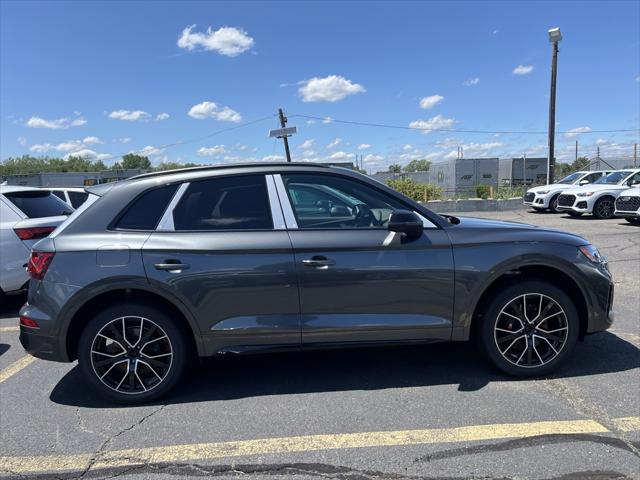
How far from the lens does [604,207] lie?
52.3 feet

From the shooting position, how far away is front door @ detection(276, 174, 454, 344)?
140 inches

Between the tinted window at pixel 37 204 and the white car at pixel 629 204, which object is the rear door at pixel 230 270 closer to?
the tinted window at pixel 37 204

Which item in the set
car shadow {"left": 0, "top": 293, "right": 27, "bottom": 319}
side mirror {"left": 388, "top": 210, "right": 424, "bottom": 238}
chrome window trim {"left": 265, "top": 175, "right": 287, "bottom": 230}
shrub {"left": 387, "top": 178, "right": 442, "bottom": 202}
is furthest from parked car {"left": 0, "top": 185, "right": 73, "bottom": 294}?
shrub {"left": 387, "top": 178, "right": 442, "bottom": 202}

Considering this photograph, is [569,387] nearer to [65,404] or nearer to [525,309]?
[525,309]

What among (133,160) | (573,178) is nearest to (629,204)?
(573,178)

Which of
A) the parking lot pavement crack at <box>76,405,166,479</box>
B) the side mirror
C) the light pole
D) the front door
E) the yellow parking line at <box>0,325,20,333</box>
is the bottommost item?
the parking lot pavement crack at <box>76,405,166,479</box>

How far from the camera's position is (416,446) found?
299 centimetres

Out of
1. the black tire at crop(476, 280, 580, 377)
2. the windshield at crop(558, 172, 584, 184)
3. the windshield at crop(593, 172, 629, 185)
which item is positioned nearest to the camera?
the black tire at crop(476, 280, 580, 377)

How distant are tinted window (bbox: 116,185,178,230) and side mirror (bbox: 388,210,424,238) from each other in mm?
1662

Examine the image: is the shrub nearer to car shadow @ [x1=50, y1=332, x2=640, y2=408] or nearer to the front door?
car shadow @ [x1=50, y1=332, x2=640, y2=408]

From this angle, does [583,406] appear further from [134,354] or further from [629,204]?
[629,204]

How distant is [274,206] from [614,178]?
16914 millimetres

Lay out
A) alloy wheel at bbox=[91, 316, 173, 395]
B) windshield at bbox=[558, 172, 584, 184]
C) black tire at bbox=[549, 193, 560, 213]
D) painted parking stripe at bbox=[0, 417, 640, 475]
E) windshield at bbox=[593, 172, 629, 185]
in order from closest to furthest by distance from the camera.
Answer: painted parking stripe at bbox=[0, 417, 640, 475] → alloy wheel at bbox=[91, 316, 173, 395] → windshield at bbox=[593, 172, 629, 185] → black tire at bbox=[549, 193, 560, 213] → windshield at bbox=[558, 172, 584, 184]

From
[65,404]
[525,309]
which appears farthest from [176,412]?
[525,309]
